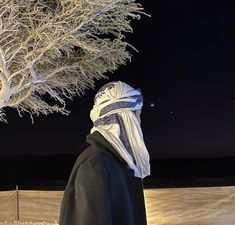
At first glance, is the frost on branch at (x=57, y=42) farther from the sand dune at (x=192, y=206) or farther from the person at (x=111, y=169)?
the person at (x=111, y=169)

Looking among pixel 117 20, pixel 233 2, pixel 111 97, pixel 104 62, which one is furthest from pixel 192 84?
pixel 111 97

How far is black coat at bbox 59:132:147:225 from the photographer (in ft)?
4.79

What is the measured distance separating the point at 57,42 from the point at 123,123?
12.8 ft

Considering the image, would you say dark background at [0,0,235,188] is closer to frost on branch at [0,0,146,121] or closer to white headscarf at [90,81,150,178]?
frost on branch at [0,0,146,121]

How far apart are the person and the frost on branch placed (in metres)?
3.56

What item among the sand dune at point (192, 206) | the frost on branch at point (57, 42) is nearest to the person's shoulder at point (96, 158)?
the sand dune at point (192, 206)

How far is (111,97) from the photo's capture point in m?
1.68

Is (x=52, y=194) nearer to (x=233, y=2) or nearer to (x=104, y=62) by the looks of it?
(x=104, y=62)

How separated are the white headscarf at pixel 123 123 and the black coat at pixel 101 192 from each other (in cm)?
3

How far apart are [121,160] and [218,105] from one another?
1078 cm

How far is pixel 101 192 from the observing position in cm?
146

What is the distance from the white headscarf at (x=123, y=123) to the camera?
5.32 feet

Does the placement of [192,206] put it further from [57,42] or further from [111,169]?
[111,169]

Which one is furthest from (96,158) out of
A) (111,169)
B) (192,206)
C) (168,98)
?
(168,98)
